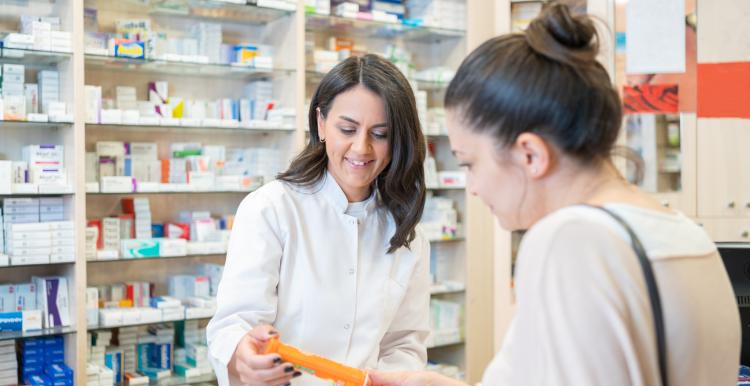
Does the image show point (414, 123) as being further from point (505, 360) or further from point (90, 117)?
point (90, 117)

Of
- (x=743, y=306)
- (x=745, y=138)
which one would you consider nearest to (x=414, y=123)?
(x=743, y=306)

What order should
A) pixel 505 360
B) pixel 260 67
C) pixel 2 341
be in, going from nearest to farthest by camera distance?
pixel 505 360, pixel 2 341, pixel 260 67

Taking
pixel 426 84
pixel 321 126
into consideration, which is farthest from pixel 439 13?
pixel 321 126

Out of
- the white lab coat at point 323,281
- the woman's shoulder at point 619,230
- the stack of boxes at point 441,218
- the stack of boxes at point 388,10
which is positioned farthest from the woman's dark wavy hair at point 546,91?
Answer: the stack of boxes at point 441,218

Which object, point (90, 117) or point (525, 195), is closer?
point (525, 195)

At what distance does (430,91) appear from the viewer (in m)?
5.18

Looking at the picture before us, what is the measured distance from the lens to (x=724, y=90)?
155 inches

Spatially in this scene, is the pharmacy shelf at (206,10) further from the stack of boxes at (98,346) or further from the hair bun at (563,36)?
the hair bun at (563,36)

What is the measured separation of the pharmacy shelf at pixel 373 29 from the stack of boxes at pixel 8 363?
2.27 metres

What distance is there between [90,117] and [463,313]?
254 centimetres

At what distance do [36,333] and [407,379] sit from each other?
2.47 m

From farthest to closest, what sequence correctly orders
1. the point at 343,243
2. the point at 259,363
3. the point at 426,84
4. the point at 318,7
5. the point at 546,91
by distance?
the point at 426,84
the point at 318,7
the point at 343,243
the point at 259,363
the point at 546,91

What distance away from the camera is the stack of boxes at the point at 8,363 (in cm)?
367

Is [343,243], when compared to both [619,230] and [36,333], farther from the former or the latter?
[36,333]
